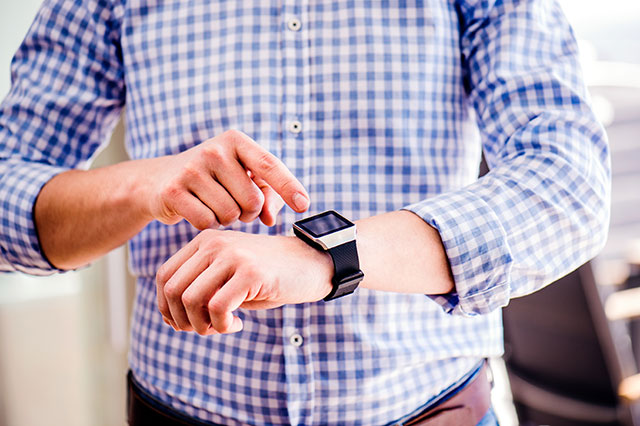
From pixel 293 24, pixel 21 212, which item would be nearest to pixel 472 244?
pixel 293 24

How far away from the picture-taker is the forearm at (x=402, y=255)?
A: 60 cm

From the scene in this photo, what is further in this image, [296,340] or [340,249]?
[296,340]

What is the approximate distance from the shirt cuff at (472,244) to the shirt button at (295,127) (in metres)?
0.23

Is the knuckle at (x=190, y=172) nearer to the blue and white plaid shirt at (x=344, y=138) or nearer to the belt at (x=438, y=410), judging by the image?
the blue and white plaid shirt at (x=344, y=138)

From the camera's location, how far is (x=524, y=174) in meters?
0.68

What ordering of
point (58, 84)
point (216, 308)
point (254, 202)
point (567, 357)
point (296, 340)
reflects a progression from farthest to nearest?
point (567, 357), point (58, 84), point (296, 340), point (254, 202), point (216, 308)

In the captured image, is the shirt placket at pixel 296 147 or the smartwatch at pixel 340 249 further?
the shirt placket at pixel 296 147

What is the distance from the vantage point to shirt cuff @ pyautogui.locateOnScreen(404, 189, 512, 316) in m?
0.63

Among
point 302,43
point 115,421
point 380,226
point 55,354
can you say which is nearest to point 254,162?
point 380,226

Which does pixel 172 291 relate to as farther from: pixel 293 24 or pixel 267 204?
pixel 293 24

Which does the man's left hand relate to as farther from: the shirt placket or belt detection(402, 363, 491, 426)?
belt detection(402, 363, 491, 426)

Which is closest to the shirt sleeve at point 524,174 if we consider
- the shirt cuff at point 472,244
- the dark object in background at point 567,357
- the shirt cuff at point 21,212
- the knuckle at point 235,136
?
the shirt cuff at point 472,244

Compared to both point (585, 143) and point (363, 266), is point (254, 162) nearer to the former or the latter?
point (363, 266)

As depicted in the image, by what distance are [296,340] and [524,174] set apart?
38 centimetres
